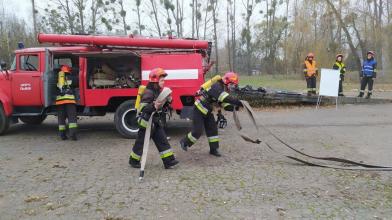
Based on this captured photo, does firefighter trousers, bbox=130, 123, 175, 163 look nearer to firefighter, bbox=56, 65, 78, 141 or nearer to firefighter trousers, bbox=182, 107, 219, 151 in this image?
firefighter trousers, bbox=182, 107, 219, 151

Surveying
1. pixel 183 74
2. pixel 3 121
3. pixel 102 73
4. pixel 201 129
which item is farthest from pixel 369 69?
pixel 3 121

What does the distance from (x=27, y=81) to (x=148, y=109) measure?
426cm

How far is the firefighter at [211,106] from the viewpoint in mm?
6879

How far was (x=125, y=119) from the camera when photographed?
8773mm

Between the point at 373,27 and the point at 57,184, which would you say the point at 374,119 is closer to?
the point at 57,184

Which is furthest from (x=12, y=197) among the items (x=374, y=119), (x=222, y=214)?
(x=374, y=119)

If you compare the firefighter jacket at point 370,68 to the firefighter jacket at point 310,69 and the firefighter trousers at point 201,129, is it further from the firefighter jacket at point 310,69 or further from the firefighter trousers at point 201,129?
the firefighter trousers at point 201,129

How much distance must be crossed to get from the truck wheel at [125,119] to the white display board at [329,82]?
7.22 m

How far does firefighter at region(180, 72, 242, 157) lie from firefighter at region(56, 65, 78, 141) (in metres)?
2.96

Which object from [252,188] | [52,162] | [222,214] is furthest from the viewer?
[52,162]

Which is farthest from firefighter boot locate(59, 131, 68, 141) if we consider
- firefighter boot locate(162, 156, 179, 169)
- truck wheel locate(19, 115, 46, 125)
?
firefighter boot locate(162, 156, 179, 169)

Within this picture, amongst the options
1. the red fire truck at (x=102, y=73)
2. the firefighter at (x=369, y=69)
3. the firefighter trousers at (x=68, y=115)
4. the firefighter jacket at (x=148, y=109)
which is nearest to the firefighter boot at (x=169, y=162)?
the firefighter jacket at (x=148, y=109)

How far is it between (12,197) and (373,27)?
2882 cm

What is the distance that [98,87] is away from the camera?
8766 mm
